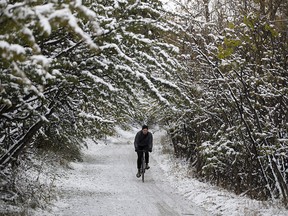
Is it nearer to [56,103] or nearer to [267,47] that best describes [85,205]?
[56,103]

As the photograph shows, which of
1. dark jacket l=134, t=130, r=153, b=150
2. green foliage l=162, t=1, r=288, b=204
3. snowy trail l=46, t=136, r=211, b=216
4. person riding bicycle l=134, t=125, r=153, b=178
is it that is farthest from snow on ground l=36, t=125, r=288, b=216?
dark jacket l=134, t=130, r=153, b=150

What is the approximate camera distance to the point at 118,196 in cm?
958

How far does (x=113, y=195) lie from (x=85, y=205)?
1.41m

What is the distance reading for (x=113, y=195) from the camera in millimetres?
9703

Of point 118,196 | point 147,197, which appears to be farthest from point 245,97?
point 118,196

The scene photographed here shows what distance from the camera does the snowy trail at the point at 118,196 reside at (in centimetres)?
806

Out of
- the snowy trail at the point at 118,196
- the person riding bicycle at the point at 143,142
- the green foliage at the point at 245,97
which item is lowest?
the snowy trail at the point at 118,196

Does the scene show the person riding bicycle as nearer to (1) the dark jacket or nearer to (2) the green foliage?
(1) the dark jacket

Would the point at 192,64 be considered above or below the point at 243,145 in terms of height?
above

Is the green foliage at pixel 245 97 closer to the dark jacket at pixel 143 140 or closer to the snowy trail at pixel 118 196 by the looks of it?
the snowy trail at pixel 118 196

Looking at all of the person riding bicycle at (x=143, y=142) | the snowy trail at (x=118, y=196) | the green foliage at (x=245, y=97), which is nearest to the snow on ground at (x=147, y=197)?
the snowy trail at (x=118, y=196)

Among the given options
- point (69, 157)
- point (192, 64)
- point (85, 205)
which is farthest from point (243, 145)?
point (69, 157)

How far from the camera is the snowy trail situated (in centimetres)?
806

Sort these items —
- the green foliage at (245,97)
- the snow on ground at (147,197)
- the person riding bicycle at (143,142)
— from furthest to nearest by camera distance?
the person riding bicycle at (143,142), the snow on ground at (147,197), the green foliage at (245,97)
